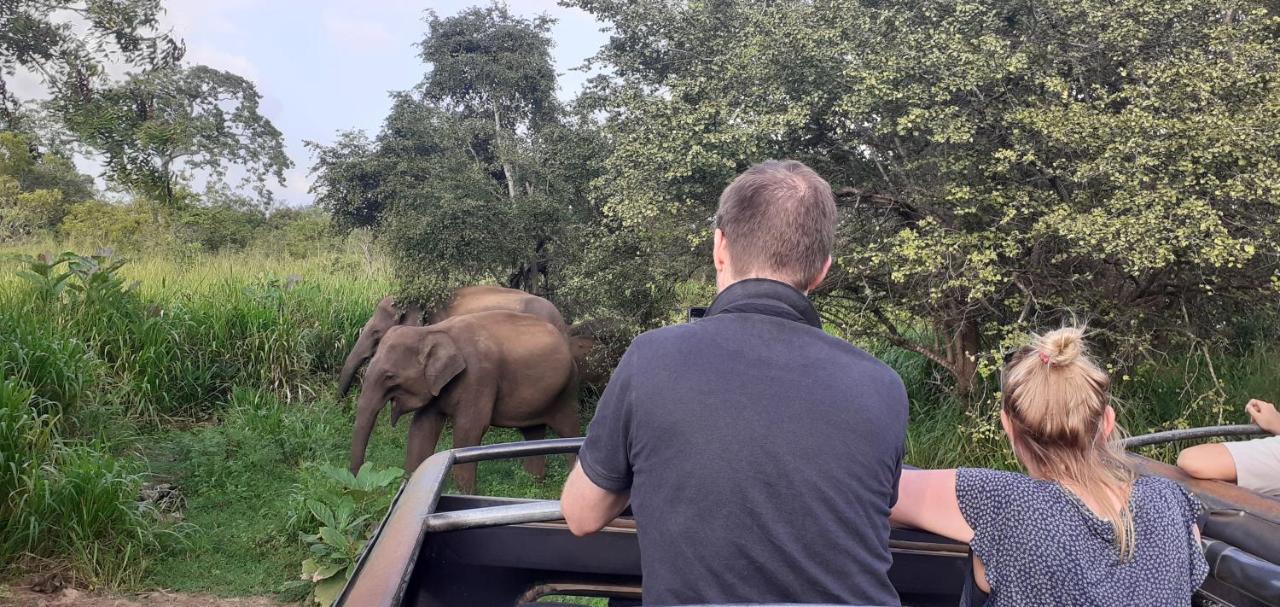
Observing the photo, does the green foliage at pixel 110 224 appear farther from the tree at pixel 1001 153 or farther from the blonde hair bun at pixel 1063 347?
A: the blonde hair bun at pixel 1063 347

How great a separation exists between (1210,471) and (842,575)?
1.96m

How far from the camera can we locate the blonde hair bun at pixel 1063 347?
5.98ft

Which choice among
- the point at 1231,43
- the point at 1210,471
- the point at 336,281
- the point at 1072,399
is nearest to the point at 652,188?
the point at 1231,43

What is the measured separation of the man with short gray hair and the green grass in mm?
4270

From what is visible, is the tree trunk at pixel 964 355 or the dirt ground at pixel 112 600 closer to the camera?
the dirt ground at pixel 112 600

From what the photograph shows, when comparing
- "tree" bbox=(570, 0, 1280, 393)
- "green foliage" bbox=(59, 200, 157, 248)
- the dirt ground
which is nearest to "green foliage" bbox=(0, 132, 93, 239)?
"green foliage" bbox=(59, 200, 157, 248)

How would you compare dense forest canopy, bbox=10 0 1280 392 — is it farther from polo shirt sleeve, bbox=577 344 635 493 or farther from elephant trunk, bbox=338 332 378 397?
polo shirt sleeve, bbox=577 344 635 493

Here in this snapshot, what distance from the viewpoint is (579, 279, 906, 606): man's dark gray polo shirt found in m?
1.54

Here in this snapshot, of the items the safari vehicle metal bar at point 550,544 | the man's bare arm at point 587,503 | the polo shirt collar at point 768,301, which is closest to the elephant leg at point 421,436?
the safari vehicle metal bar at point 550,544

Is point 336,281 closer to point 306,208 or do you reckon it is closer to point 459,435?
point 459,435

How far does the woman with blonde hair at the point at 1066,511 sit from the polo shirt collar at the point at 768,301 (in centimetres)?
52

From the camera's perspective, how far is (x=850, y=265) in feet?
20.7

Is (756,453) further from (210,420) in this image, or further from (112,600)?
(210,420)

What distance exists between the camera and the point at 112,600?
5.43m
